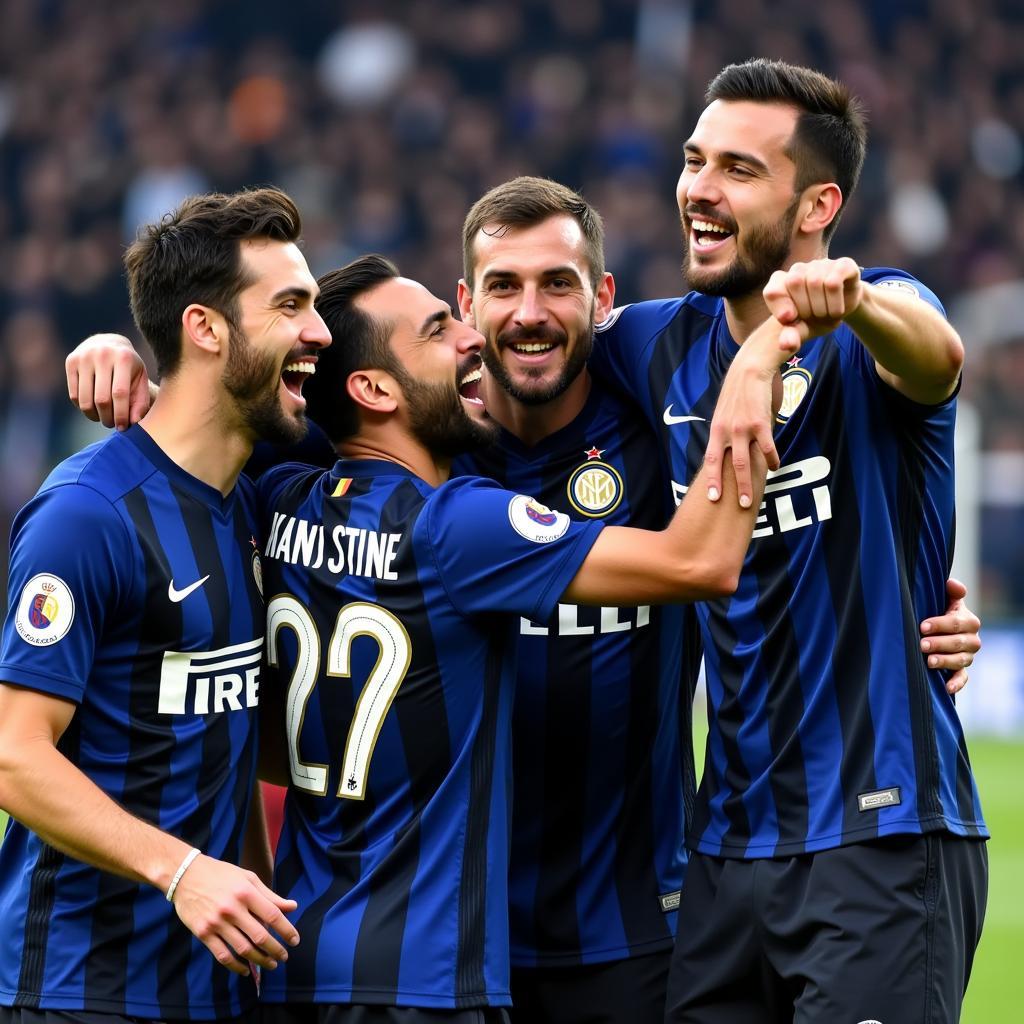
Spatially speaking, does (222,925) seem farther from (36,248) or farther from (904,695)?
(36,248)

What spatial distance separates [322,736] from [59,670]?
1.88 ft

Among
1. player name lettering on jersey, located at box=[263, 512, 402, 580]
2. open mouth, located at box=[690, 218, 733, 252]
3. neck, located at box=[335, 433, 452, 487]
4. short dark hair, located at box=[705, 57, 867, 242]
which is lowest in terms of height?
player name lettering on jersey, located at box=[263, 512, 402, 580]

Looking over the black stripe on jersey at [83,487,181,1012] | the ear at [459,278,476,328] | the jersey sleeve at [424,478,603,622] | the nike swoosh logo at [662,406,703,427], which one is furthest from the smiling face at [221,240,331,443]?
the nike swoosh logo at [662,406,703,427]

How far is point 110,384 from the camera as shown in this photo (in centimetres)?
409

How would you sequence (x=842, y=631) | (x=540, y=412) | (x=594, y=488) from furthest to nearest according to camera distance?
(x=540, y=412), (x=594, y=488), (x=842, y=631)

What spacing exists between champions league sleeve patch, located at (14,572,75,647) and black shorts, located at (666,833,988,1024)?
152cm

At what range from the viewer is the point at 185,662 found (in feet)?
12.1

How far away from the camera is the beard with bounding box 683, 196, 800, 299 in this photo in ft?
13.2

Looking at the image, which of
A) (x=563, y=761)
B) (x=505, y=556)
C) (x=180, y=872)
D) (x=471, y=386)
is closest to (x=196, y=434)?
(x=505, y=556)

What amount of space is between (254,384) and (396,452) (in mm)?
360

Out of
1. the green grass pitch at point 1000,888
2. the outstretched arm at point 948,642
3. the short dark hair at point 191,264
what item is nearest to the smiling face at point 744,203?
the outstretched arm at point 948,642

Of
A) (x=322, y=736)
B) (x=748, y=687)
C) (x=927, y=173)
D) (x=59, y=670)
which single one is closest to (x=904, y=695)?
(x=748, y=687)

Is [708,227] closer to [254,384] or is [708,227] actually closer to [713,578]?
[713,578]

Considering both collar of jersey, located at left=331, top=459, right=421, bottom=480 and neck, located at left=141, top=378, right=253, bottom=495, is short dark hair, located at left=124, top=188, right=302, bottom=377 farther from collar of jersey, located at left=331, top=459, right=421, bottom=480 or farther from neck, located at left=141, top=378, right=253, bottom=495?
collar of jersey, located at left=331, top=459, right=421, bottom=480
